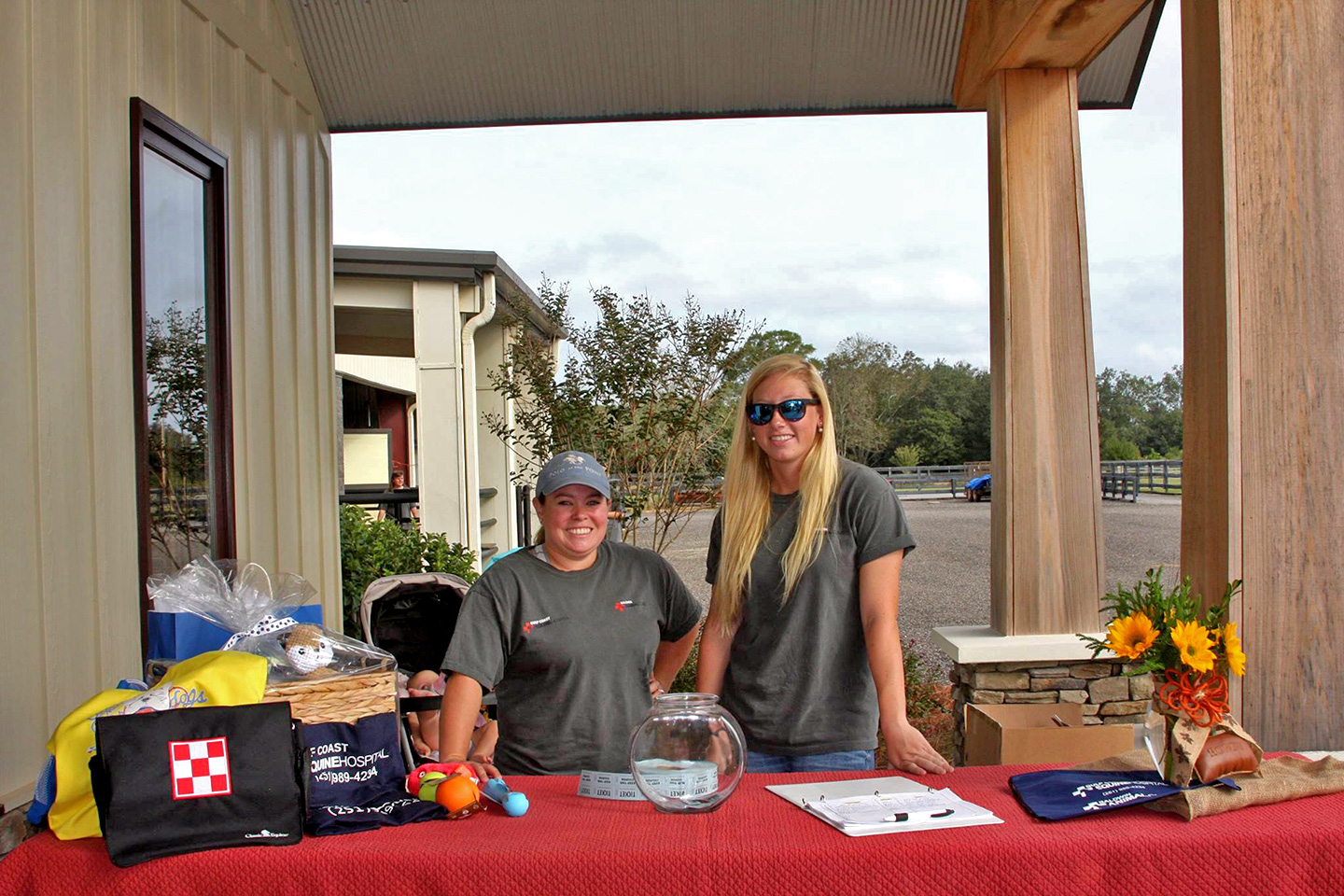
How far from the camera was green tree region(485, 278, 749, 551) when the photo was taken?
8.05 m

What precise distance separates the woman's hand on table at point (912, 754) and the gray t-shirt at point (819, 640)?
22 cm

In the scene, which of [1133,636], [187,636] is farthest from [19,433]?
[1133,636]

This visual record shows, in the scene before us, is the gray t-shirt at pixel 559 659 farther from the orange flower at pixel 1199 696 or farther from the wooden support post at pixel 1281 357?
the wooden support post at pixel 1281 357

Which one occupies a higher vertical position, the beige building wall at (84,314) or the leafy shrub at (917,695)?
the beige building wall at (84,314)

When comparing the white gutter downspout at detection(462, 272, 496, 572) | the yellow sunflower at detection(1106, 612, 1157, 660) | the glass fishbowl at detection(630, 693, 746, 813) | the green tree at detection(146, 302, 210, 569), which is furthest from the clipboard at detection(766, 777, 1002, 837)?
the white gutter downspout at detection(462, 272, 496, 572)

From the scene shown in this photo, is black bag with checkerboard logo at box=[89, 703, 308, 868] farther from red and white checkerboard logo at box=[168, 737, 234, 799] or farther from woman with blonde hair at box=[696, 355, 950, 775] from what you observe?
woman with blonde hair at box=[696, 355, 950, 775]

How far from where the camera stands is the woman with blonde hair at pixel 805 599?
8.86 ft

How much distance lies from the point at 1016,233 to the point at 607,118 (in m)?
2.67

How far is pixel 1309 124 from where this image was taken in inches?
107

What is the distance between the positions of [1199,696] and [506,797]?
1.35 metres

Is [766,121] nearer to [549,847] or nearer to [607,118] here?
[607,118]

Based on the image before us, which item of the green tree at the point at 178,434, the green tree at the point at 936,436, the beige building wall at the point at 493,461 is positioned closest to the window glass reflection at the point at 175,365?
the green tree at the point at 178,434

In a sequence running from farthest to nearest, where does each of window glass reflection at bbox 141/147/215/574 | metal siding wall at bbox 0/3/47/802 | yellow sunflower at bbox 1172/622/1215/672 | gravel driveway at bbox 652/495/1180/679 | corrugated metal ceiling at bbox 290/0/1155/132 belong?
1. gravel driveway at bbox 652/495/1180/679
2. corrugated metal ceiling at bbox 290/0/1155/132
3. window glass reflection at bbox 141/147/215/574
4. metal siding wall at bbox 0/3/47/802
5. yellow sunflower at bbox 1172/622/1215/672

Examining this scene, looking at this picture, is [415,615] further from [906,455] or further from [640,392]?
[906,455]
